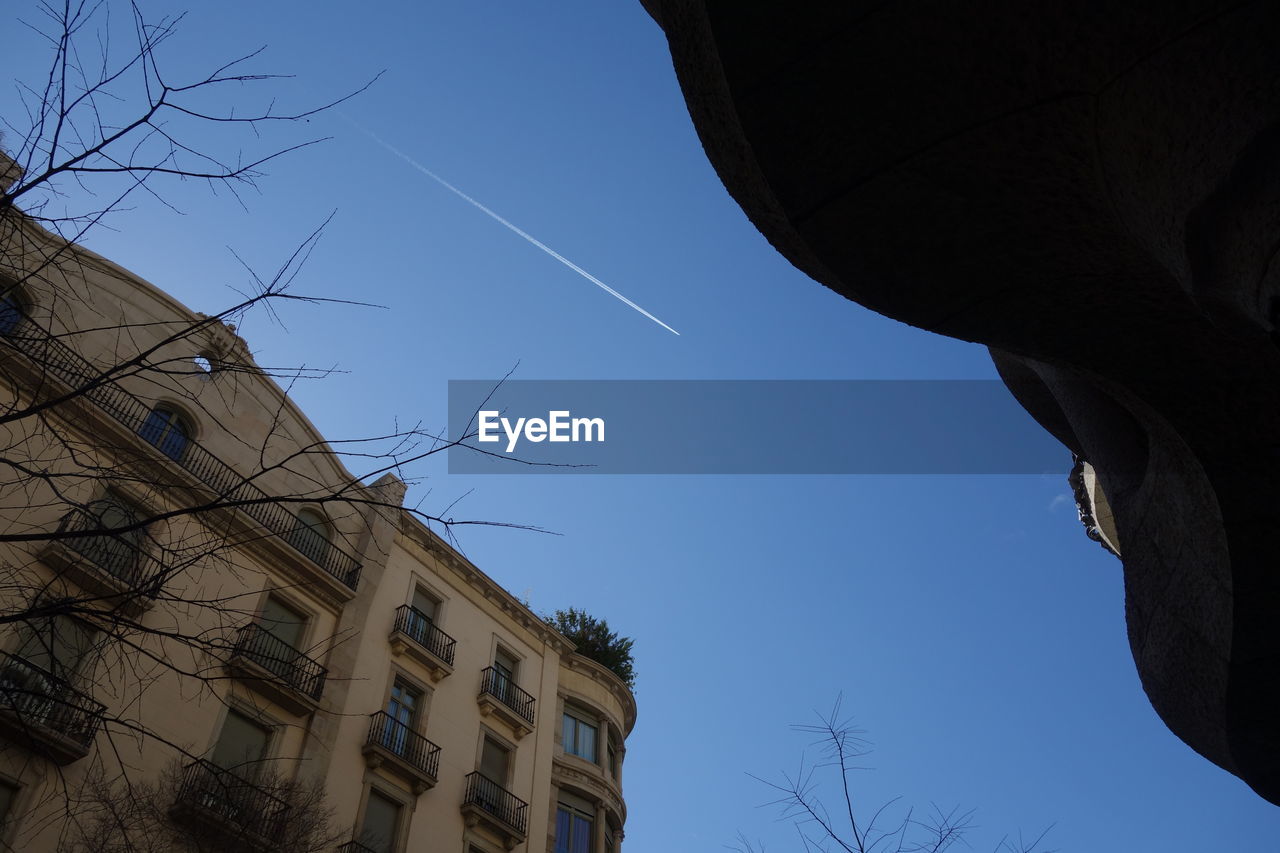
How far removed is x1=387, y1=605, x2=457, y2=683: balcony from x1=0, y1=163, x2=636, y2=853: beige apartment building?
0.05 metres

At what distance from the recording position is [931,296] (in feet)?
12.4

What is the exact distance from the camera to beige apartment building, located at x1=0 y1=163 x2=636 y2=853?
13.2 m

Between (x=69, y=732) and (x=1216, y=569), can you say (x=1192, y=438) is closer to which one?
(x=1216, y=569)

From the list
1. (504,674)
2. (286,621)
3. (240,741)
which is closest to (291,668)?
(240,741)

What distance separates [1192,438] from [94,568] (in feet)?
51.5

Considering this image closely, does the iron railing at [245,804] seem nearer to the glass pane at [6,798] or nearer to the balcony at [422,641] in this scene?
the glass pane at [6,798]

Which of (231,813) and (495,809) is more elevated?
(495,809)

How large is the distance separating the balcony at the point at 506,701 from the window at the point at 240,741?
20.2 ft

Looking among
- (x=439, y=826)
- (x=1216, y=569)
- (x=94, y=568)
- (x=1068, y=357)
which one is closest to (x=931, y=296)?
(x=1068, y=357)

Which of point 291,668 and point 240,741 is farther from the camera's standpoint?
point 291,668

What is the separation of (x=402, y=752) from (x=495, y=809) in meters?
2.80

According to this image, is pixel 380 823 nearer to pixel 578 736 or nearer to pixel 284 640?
pixel 284 640

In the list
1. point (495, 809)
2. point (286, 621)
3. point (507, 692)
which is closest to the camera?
point (286, 621)

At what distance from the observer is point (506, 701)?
22953 millimetres
